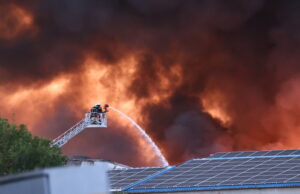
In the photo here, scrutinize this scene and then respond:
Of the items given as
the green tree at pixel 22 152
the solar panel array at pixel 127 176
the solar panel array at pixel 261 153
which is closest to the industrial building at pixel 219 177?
the solar panel array at pixel 127 176

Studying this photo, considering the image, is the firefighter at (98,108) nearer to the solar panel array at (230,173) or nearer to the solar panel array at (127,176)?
the solar panel array at (127,176)

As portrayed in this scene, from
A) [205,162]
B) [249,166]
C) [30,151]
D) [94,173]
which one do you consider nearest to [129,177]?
[205,162]

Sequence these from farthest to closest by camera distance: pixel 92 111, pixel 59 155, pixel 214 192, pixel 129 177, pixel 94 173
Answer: pixel 92 111 → pixel 129 177 → pixel 214 192 → pixel 59 155 → pixel 94 173

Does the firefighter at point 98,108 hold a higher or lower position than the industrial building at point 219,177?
higher

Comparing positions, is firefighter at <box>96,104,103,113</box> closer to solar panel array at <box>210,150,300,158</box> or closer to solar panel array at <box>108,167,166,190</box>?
solar panel array at <box>108,167,166,190</box>

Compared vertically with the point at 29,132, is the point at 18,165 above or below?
below

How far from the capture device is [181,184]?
57406mm

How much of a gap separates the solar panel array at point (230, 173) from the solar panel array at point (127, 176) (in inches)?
86.1

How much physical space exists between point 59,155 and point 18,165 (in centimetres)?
520

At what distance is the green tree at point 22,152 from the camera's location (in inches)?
1791

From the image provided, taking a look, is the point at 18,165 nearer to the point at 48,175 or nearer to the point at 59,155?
the point at 59,155

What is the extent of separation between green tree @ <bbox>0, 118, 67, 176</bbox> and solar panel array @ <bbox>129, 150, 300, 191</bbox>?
13.0 metres

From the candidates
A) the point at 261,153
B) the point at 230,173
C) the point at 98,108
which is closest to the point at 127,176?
the point at 230,173

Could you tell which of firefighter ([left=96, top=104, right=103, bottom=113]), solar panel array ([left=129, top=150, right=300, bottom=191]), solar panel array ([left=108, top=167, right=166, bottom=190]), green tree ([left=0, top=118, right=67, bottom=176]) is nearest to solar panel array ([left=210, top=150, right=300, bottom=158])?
solar panel array ([left=129, top=150, right=300, bottom=191])
